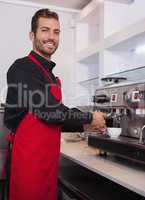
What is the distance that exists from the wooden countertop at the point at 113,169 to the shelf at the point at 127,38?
837 mm

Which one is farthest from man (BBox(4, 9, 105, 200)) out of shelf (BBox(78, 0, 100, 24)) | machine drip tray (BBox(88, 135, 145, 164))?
shelf (BBox(78, 0, 100, 24))

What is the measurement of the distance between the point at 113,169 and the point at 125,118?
34cm

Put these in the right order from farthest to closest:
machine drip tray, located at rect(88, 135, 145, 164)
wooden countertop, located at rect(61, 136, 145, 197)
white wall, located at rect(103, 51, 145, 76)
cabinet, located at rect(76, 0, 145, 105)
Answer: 1. white wall, located at rect(103, 51, 145, 76)
2. cabinet, located at rect(76, 0, 145, 105)
3. machine drip tray, located at rect(88, 135, 145, 164)
4. wooden countertop, located at rect(61, 136, 145, 197)

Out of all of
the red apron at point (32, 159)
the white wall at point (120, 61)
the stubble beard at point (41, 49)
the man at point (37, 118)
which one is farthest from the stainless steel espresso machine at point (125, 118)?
the white wall at point (120, 61)

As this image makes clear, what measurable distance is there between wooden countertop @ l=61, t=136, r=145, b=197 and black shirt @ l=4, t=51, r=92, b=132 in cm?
21

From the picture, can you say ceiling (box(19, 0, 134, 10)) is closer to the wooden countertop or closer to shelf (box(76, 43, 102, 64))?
shelf (box(76, 43, 102, 64))

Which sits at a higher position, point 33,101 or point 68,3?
point 68,3

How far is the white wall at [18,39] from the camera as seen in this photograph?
112 inches

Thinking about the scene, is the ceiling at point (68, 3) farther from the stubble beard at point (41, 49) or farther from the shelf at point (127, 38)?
the stubble beard at point (41, 49)

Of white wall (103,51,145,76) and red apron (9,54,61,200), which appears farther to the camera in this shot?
white wall (103,51,145,76)

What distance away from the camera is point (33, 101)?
1.24m

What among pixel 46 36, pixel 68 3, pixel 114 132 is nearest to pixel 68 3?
pixel 68 3

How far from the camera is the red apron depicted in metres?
1.28

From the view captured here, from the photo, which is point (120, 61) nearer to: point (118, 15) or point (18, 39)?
point (118, 15)
